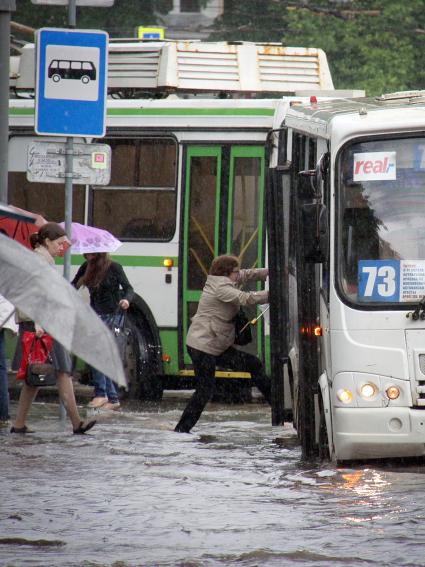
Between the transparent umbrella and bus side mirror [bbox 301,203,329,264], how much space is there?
216 inches

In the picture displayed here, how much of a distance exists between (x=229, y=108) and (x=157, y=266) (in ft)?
5.76

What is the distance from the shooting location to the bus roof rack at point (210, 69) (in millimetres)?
17516

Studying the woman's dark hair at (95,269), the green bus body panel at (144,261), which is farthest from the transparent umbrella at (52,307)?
the green bus body panel at (144,261)

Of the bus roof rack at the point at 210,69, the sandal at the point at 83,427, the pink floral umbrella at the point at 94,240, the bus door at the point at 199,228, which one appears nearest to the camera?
the sandal at the point at 83,427

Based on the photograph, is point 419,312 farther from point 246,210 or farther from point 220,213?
A: point 220,213

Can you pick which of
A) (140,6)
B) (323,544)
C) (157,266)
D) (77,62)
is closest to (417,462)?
(323,544)

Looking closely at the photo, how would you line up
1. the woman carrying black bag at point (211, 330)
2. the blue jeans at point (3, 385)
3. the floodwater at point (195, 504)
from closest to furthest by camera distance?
the floodwater at point (195, 504)
the woman carrying black bag at point (211, 330)
the blue jeans at point (3, 385)

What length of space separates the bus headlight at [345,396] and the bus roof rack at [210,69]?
771 cm

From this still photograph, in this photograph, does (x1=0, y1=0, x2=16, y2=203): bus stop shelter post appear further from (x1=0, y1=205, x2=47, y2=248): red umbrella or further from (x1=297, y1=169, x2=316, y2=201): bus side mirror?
(x1=297, y1=169, x2=316, y2=201): bus side mirror

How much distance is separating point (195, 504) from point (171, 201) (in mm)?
7614

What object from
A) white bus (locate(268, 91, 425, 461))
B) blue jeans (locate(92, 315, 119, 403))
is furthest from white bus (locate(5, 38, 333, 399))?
white bus (locate(268, 91, 425, 461))

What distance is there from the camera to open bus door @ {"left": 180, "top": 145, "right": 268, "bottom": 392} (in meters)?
16.4

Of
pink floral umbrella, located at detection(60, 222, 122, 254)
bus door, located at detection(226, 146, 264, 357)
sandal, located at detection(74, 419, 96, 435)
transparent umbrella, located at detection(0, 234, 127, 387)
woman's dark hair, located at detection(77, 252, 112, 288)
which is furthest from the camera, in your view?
bus door, located at detection(226, 146, 264, 357)

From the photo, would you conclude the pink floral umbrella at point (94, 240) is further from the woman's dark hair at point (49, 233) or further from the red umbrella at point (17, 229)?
the woman's dark hair at point (49, 233)
